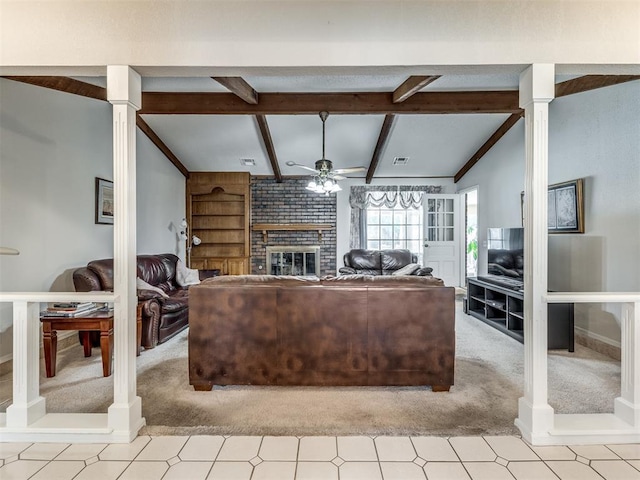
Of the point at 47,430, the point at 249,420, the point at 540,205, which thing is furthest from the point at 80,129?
the point at 540,205

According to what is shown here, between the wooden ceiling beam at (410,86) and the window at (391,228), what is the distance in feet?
11.0

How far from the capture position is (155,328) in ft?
11.3

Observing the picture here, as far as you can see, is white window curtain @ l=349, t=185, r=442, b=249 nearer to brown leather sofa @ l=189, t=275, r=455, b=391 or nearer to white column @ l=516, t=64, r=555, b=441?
brown leather sofa @ l=189, t=275, r=455, b=391

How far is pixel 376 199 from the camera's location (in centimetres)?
722

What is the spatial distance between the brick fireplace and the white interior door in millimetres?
2042

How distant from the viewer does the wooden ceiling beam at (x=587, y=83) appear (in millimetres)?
3041

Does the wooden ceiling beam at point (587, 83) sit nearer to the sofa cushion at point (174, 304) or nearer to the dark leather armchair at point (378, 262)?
the dark leather armchair at point (378, 262)

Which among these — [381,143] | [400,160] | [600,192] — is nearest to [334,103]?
[381,143]

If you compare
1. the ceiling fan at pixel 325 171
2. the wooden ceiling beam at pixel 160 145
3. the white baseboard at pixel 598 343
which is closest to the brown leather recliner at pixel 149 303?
the wooden ceiling beam at pixel 160 145

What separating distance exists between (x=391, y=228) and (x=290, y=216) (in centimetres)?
227

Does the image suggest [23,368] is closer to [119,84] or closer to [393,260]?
[119,84]

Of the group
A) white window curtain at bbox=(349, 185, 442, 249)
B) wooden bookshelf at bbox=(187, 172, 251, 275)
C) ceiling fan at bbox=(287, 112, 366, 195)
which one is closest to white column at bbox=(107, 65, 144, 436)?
ceiling fan at bbox=(287, 112, 366, 195)

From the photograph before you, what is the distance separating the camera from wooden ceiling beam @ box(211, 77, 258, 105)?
11.5 feet

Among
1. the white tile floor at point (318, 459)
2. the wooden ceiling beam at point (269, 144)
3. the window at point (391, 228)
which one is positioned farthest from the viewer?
the window at point (391, 228)
